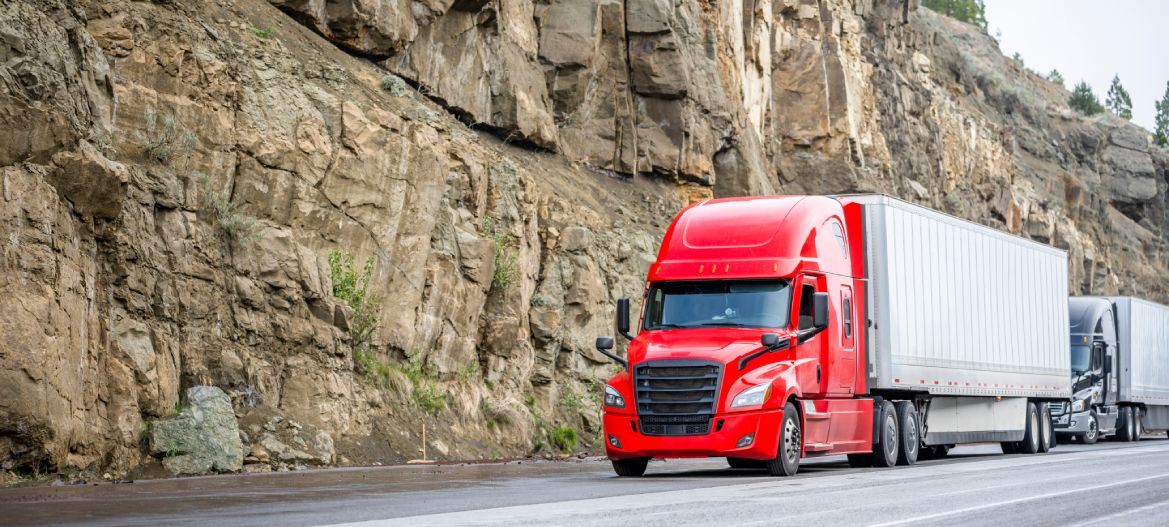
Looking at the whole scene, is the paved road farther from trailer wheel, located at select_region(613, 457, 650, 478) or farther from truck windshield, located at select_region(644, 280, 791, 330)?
truck windshield, located at select_region(644, 280, 791, 330)

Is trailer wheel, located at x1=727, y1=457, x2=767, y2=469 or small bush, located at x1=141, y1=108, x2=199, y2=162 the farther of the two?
small bush, located at x1=141, y1=108, x2=199, y2=162

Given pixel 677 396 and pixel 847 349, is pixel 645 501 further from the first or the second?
pixel 847 349

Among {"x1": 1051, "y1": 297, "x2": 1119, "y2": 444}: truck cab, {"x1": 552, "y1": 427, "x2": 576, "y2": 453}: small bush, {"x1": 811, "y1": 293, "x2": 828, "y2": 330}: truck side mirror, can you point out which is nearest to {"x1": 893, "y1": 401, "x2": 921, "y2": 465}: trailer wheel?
{"x1": 811, "y1": 293, "x2": 828, "y2": 330}: truck side mirror

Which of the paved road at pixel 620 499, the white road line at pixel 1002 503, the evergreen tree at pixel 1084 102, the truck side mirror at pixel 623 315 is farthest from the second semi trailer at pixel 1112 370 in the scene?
the evergreen tree at pixel 1084 102

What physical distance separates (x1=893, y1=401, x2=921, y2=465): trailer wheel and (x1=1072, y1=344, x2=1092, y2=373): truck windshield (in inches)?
682

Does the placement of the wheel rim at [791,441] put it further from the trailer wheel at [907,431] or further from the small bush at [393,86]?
the small bush at [393,86]

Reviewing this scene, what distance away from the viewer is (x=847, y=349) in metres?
20.8

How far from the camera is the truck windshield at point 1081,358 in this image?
1508 inches

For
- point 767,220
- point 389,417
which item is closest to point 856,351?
point 767,220

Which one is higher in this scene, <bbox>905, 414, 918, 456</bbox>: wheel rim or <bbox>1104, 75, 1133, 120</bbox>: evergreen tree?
<bbox>1104, 75, 1133, 120</bbox>: evergreen tree

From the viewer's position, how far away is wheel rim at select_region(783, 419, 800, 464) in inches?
736

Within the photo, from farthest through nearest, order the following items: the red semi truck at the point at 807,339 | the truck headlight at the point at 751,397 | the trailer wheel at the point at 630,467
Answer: the trailer wheel at the point at 630,467
the red semi truck at the point at 807,339
the truck headlight at the point at 751,397

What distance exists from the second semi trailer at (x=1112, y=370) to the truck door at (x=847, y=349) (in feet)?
58.1

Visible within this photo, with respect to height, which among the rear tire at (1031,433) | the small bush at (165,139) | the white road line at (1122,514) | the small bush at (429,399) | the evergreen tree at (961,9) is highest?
the evergreen tree at (961,9)
